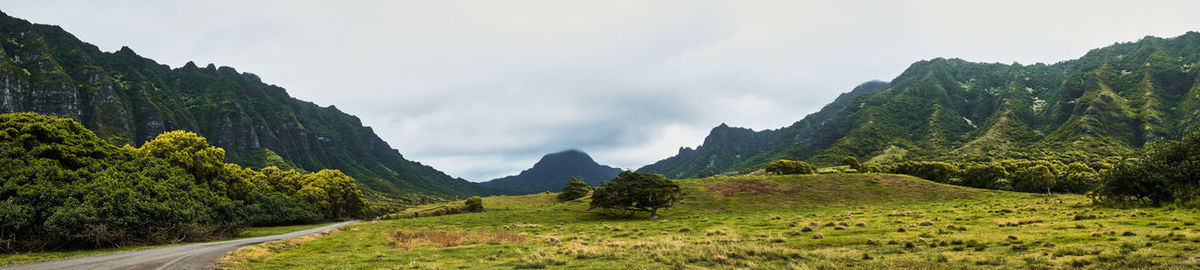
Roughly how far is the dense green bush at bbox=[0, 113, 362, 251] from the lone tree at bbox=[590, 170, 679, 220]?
4335 cm

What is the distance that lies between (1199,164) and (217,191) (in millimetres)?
95185

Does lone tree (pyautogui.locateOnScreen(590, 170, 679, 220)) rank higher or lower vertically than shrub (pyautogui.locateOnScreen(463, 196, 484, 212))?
higher

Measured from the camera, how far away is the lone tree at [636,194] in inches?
2443

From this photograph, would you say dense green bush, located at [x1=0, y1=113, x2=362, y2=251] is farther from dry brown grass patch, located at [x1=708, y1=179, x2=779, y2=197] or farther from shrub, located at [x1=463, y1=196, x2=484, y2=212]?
dry brown grass patch, located at [x1=708, y1=179, x2=779, y2=197]

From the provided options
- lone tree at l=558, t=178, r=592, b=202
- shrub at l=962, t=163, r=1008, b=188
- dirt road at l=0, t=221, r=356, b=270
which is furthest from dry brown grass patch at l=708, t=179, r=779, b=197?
dirt road at l=0, t=221, r=356, b=270

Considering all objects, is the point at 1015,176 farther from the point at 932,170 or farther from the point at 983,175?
the point at 932,170

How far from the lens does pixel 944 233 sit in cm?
2564

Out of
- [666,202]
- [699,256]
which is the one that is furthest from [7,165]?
[666,202]

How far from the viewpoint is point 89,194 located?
2928 centimetres

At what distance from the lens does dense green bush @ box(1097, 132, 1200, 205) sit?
3434 cm

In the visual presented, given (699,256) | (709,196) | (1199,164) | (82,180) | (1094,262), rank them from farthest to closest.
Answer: (709,196) → (1199,164) → (82,180) → (699,256) → (1094,262)

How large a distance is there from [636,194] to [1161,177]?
49.1 m

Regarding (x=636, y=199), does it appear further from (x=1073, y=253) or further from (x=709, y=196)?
(x=1073, y=253)

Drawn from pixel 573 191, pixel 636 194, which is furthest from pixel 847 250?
pixel 573 191
